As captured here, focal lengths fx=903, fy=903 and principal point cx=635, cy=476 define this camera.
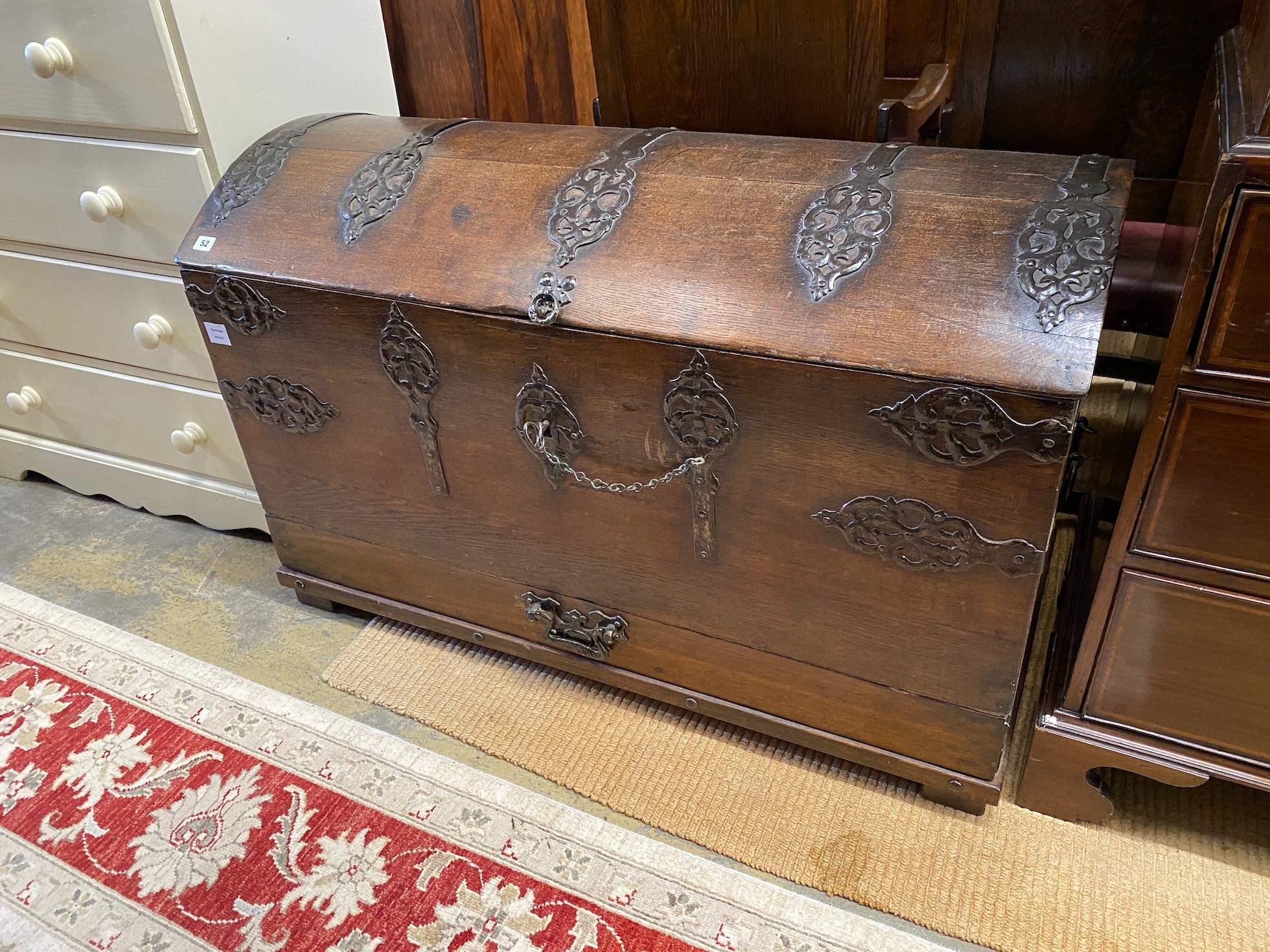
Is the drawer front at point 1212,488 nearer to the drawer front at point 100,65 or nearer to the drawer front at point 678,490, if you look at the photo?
the drawer front at point 678,490

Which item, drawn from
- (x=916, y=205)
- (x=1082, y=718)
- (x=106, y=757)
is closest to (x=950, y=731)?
(x=1082, y=718)

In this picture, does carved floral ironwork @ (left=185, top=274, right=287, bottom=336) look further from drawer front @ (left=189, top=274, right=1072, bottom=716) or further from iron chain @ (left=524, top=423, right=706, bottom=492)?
iron chain @ (left=524, top=423, right=706, bottom=492)

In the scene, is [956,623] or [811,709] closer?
[956,623]

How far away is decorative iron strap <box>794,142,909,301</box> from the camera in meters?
1.02

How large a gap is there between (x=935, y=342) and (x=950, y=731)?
54 cm

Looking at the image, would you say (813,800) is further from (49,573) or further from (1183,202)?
(49,573)

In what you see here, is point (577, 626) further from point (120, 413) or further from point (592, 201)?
point (120, 413)

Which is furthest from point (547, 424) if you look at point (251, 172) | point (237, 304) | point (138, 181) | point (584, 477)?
point (138, 181)

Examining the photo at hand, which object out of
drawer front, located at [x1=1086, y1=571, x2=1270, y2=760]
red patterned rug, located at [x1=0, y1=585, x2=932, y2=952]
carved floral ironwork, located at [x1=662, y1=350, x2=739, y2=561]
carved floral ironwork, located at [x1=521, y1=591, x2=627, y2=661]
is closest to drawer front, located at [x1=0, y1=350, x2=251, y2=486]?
red patterned rug, located at [x1=0, y1=585, x2=932, y2=952]

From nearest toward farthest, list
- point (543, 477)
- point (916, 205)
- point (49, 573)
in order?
1. point (916, 205)
2. point (543, 477)
3. point (49, 573)

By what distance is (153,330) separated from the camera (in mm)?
1648

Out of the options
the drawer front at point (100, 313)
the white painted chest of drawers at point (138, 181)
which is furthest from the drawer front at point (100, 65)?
the drawer front at point (100, 313)

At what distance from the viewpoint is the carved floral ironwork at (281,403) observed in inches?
54.2

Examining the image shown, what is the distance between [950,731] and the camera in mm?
1184
